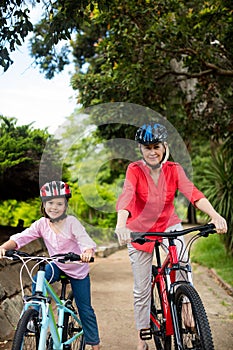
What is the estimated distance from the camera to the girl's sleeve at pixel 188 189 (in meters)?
3.87

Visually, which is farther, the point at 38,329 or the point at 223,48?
the point at 223,48

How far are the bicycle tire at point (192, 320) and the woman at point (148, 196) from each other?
0.70 meters

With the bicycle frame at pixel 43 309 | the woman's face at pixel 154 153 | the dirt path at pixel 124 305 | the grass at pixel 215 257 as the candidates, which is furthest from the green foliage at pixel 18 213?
the bicycle frame at pixel 43 309

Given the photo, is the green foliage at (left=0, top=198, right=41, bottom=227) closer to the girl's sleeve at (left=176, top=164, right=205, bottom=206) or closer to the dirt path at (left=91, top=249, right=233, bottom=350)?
the dirt path at (left=91, top=249, right=233, bottom=350)

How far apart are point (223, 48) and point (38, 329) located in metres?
7.40

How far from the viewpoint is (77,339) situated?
4117mm

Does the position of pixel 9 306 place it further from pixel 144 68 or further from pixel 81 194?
pixel 81 194

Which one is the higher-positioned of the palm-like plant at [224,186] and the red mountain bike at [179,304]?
the palm-like plant at [224,186]

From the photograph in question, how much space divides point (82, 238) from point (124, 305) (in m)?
3.60

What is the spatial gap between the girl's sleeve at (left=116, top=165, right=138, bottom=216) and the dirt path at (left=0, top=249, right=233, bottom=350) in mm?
1722

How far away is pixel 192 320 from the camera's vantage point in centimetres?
330

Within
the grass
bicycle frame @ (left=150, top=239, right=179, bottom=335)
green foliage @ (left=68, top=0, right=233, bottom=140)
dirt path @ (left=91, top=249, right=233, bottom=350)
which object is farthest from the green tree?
bicycle frame @ (left=150, top=239, right=179, bottom=335)

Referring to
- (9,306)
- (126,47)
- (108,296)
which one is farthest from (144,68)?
(9,306)

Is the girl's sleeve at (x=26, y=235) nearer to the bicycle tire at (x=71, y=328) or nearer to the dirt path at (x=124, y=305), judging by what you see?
the bicycle tire at (x=71, y=328)
